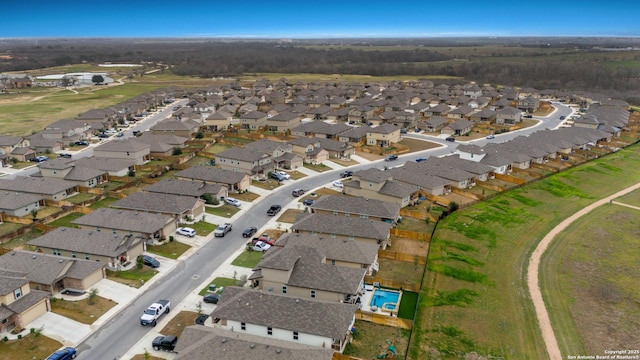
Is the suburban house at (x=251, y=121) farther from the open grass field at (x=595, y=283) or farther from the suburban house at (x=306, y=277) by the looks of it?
the open grass field at (x=595, y=283)

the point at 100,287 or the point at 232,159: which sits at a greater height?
the point at 232,159

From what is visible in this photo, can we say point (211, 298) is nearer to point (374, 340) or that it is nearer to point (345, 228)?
point (374, 340)

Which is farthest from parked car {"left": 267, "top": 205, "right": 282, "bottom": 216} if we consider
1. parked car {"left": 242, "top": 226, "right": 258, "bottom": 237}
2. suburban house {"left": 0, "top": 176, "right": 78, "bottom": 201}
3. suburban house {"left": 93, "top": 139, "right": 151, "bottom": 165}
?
suburban house {"left": 93, "top": 139, "right": 151, "bottom": 165}

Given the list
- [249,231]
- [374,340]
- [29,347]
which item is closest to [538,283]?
[374,340]

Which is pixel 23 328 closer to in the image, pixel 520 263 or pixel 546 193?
pixel 520 263

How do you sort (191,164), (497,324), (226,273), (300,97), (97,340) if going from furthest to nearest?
(300,97), (191,164), (226,273), (497,324), (97,340)

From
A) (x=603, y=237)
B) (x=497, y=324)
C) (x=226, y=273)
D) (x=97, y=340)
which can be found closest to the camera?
(x=97, y=340)

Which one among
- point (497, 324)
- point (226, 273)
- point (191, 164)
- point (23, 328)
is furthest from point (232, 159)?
point (497, 324)
